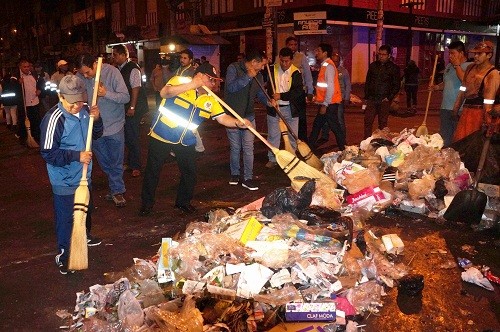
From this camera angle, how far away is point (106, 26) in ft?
132

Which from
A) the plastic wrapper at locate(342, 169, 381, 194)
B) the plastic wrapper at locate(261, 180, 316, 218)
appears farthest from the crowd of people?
the plastic wrapper at locate(342, 169, 381, 194)

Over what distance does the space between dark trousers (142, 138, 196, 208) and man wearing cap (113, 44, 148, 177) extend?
208cm

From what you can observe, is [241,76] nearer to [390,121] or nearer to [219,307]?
[219,307]

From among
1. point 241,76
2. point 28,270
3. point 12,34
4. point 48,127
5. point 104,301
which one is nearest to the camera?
point 104,301

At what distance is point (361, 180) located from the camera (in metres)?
5.82

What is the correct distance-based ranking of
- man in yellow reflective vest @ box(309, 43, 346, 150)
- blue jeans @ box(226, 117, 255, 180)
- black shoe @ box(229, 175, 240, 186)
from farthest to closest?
A: man in yellow reflective vest @ box(309, 43, 346, 150), black shoe @ box(229, 175, 240, 186), blue jeans @ box(226, 117, 255, 180)

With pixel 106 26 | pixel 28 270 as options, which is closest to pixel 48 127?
pixel 28 270

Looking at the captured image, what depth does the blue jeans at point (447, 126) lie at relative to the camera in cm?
715

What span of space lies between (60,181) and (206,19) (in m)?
27.0

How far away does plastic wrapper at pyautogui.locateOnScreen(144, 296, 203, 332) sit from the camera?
310cm

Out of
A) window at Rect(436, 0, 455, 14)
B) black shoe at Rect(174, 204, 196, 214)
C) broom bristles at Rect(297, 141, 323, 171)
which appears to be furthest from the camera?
window at Rect(436, 0, 455, 14)

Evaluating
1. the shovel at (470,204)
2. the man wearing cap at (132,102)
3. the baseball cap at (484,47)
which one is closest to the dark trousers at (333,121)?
the baseball cap at (484,47)

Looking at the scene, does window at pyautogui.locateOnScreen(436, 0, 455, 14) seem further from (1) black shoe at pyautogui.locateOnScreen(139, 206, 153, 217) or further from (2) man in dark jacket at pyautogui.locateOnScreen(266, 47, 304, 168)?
(1) black shoe at pyautogui.locateOnScreen(139, 206, 153, 217)

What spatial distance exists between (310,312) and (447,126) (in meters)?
4.98
